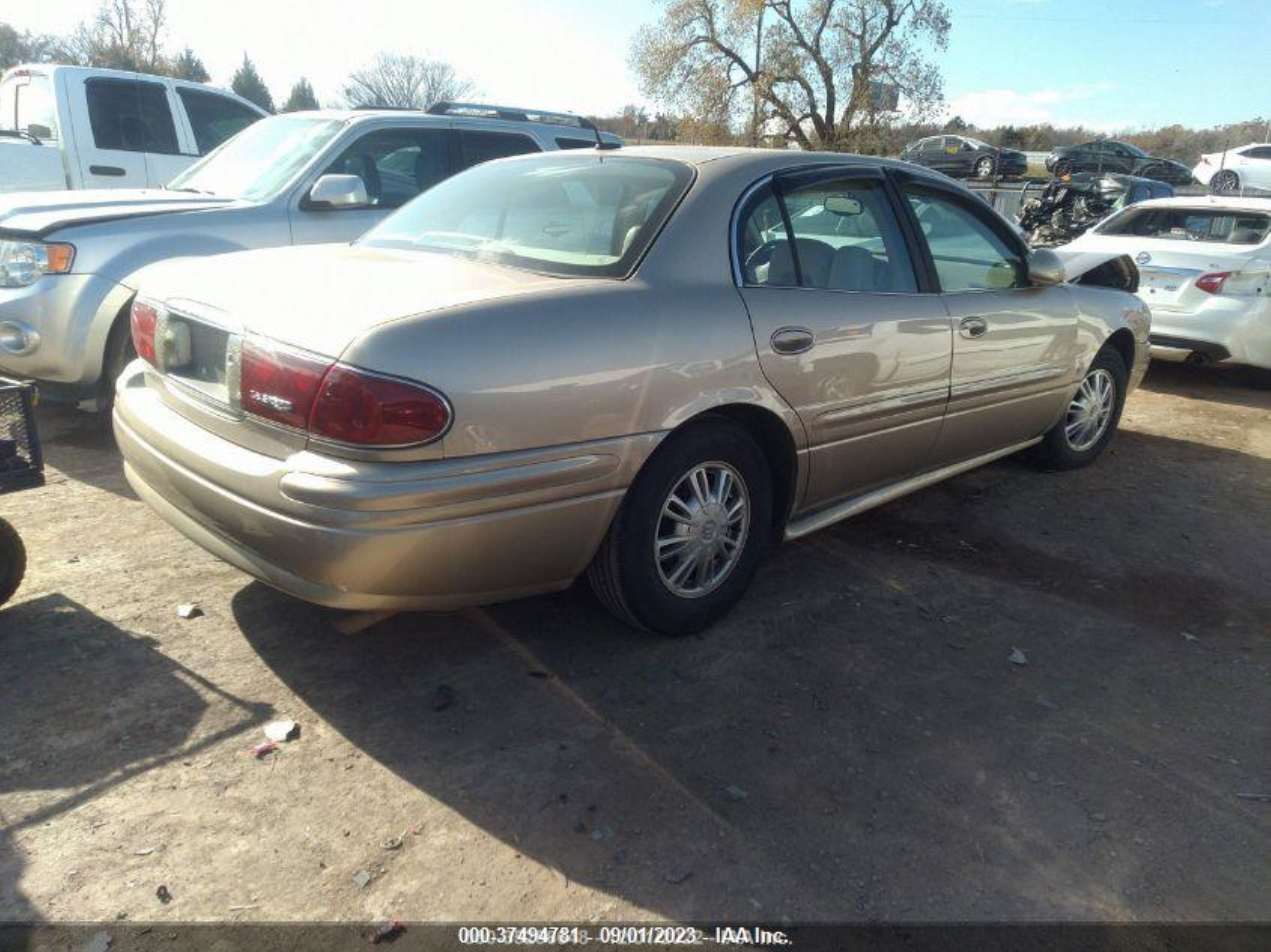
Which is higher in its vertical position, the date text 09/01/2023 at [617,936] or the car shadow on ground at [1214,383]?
the date text 09/01/2023 at [617,936]

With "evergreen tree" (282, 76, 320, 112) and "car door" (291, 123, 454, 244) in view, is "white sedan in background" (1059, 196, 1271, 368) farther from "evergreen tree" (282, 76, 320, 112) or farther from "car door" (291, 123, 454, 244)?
"evergreen tree" (282, 76, 320, 112)

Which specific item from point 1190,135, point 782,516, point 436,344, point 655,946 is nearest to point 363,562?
point 436,344

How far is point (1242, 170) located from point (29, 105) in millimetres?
24745

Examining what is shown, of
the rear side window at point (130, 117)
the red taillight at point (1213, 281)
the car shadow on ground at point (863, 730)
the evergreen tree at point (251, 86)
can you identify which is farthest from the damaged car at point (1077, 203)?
the evergreen tree at point (251, 86)

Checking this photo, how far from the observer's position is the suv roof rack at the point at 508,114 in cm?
681

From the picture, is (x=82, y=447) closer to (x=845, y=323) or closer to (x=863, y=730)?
(x=845, y=323)

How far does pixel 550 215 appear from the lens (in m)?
3.37

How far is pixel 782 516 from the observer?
11.7 feet

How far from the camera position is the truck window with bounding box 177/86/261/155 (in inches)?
330

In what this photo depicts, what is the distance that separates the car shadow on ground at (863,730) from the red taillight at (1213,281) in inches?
164

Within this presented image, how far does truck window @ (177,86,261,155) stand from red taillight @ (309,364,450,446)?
7063mm

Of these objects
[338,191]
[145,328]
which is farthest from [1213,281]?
[145,328]

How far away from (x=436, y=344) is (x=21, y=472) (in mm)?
1690

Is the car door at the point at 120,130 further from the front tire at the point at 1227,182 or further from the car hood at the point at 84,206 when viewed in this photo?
the front tire at the point at 1227,182
